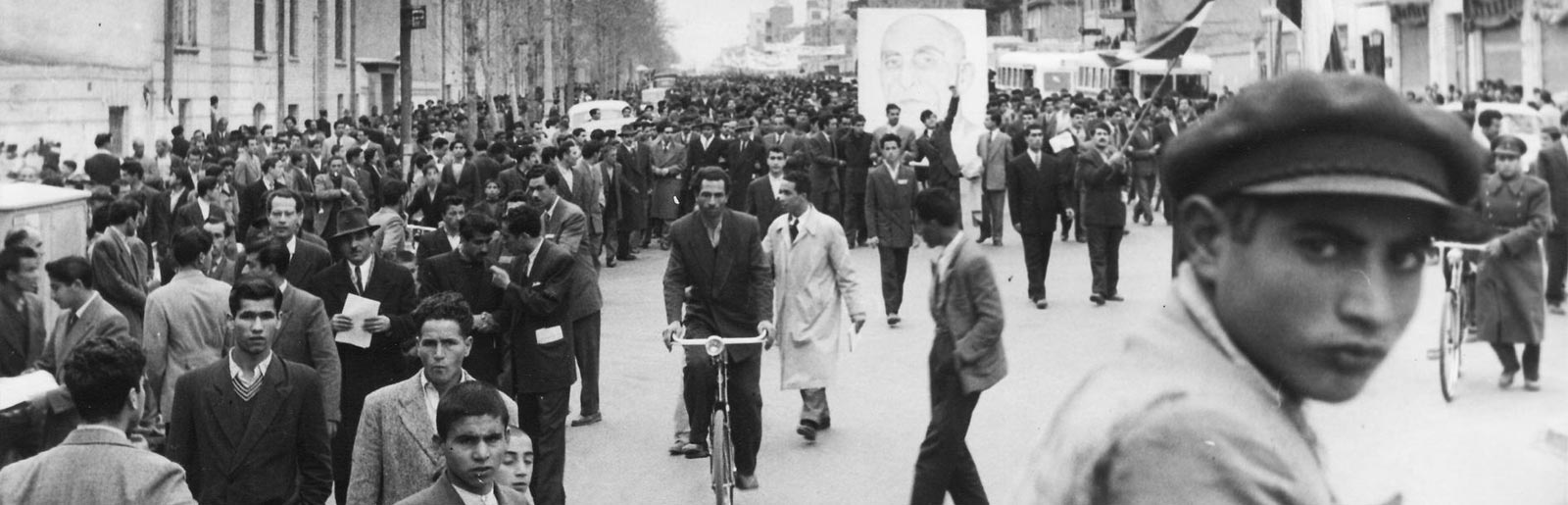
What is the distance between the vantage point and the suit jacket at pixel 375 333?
8.45 metres

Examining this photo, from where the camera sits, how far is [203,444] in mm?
6258

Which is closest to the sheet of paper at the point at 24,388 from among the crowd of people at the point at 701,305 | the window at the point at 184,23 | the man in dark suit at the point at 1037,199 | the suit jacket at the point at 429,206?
the crowd of people at the point at 701,305

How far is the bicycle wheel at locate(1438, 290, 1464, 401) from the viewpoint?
1140 cm

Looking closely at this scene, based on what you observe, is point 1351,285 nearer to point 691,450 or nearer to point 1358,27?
point 691,450

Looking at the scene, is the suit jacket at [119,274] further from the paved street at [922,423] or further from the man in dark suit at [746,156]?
the man in dark suit at [746,156]

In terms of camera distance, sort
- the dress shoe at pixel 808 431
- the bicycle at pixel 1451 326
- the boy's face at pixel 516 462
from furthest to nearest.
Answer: the bicycle at pixel 1451 326, the dress shoe at pixel 808 431, the boy's face at pixel 516 462

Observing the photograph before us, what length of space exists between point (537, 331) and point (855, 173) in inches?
552

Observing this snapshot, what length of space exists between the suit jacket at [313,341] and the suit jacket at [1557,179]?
36.7 ft

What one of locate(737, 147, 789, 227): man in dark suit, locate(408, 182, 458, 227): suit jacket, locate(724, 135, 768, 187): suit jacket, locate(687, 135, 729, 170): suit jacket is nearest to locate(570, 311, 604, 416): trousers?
locate(737, 147, 789, 227): man in dark suit

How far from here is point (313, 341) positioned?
7633 mm

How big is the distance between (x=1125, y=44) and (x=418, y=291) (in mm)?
60490

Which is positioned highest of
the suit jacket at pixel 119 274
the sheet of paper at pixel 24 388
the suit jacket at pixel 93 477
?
the suit jacket at pixel 119 274

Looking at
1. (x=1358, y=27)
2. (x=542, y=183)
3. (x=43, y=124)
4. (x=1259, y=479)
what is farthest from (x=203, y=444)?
(x=1358, y=27)

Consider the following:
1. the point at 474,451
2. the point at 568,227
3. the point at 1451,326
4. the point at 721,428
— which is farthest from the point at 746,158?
the point at 474,451
